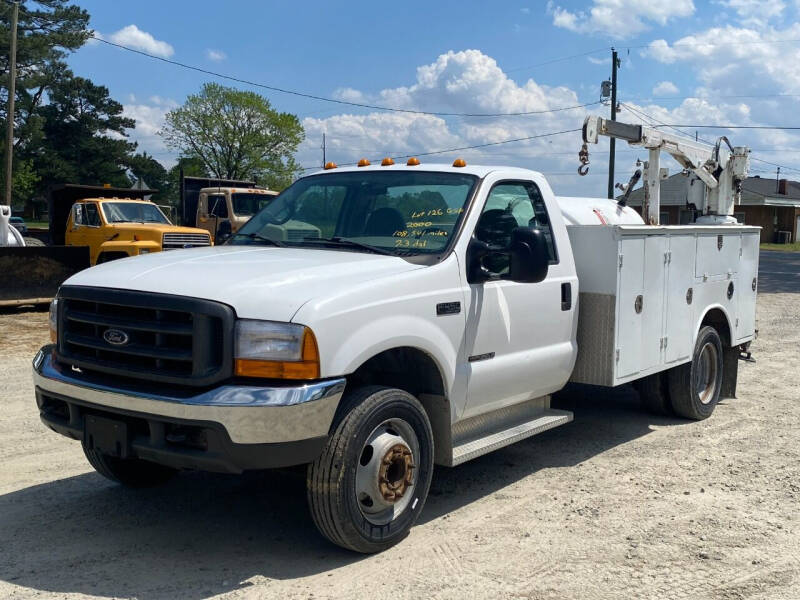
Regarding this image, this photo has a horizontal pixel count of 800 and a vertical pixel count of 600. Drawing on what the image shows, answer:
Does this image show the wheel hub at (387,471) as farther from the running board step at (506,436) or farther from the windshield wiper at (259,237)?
the windshield wiper at (259,237)

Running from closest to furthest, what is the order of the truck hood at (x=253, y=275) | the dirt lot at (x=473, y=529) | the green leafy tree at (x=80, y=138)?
the truck hood at (x=253, y=275) → the dirt lot at (x=473, y=529) → the green leafy tree at (x=80, y=138)

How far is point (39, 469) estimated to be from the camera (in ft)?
19.0

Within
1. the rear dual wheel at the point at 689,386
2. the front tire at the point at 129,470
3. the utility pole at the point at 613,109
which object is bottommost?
the front tire at the point at 129,470

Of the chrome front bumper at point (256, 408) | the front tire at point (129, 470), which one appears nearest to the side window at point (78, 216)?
the front tire at point (129, 470)

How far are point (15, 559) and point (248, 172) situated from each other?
69.0 m

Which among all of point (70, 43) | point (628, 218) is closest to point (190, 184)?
point (628, 218)

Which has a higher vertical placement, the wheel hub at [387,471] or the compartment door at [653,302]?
the compartment door at [653,302]

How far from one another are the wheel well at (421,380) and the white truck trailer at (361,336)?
0.01m

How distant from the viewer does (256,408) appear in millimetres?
3826

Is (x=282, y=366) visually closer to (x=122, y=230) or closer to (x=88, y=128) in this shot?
(x=122, y=230)

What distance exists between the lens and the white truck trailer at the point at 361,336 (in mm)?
3910

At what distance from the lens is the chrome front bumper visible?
382 centimetres

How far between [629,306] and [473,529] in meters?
2.29

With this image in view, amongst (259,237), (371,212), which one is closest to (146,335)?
(259,237)
